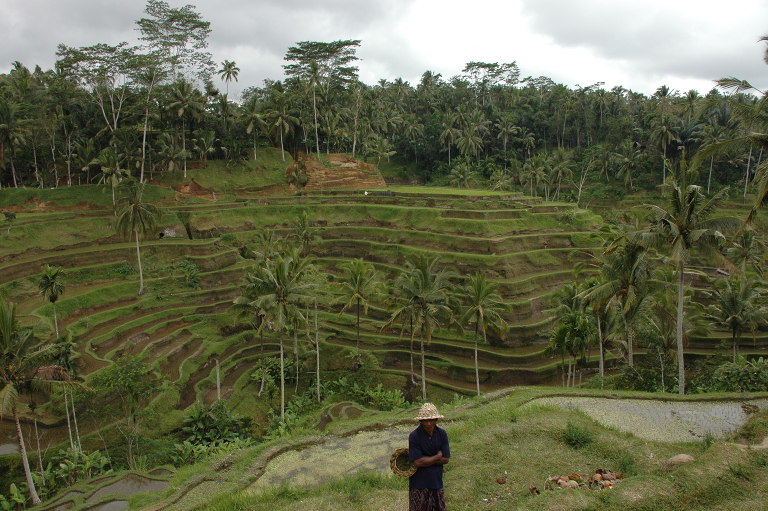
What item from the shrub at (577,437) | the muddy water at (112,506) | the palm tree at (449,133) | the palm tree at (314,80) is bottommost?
the muddy water at (112,506)

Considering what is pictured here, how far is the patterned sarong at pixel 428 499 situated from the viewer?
6324 mm

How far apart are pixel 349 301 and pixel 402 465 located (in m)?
21.9

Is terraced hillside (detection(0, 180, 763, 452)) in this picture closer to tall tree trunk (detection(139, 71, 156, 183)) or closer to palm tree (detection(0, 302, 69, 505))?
tall tree trunk (detection(139, 71, 156, 183))

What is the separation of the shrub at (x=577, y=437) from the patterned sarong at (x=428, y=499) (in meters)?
5.35

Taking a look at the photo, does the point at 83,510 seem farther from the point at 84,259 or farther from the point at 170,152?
the point at 170,152

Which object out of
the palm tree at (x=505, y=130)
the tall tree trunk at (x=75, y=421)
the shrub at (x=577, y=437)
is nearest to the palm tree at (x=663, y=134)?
the palm tree at (x=505, y=130)

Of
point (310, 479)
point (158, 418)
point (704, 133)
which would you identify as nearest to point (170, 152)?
point (158, 418)

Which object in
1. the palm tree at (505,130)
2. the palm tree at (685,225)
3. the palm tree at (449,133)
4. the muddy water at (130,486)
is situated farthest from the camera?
the palm tree at (505,130)

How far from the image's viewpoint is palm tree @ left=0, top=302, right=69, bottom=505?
1595 centimetres

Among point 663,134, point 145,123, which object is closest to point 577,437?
point 145,123

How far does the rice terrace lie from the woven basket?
0.82 m

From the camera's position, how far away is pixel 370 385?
28266 mm

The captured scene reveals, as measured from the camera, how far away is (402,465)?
21.2 feet

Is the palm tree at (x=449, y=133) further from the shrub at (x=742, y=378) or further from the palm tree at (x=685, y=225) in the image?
the shrub at (x=742, y=378)
